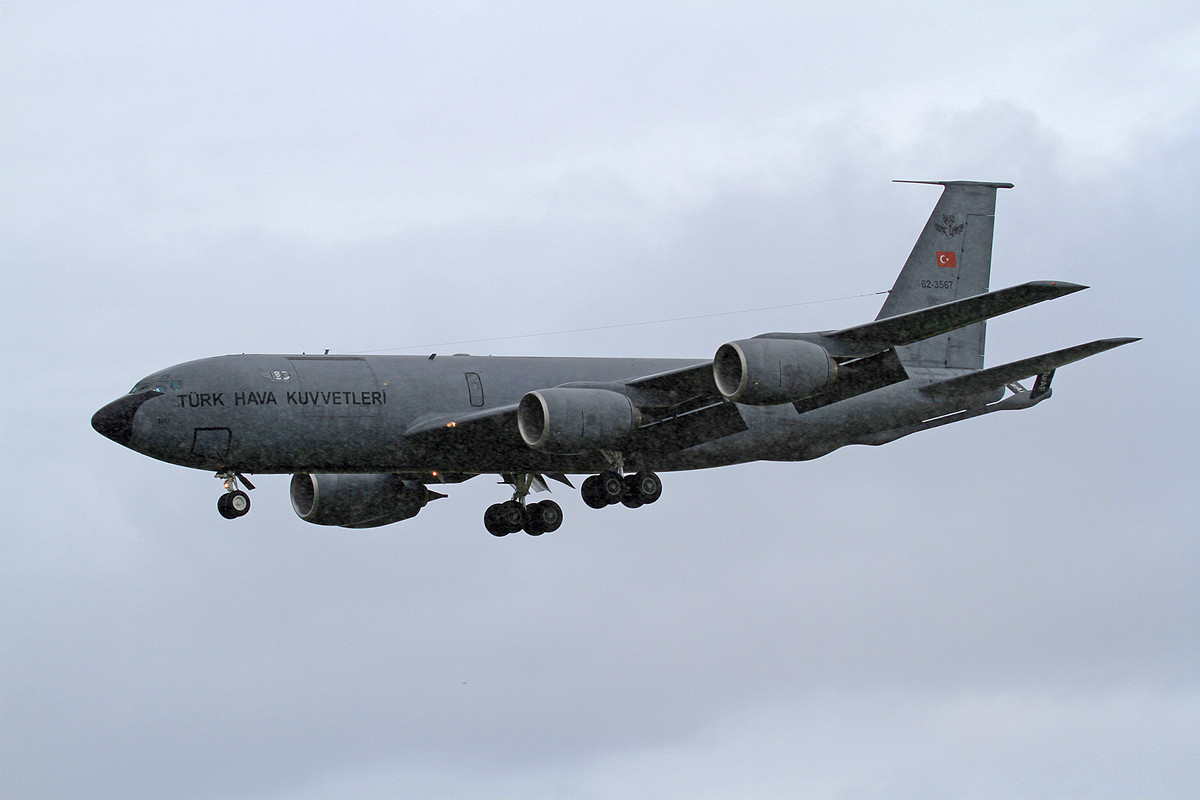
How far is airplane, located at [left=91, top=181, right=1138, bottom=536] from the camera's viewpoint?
36.8m

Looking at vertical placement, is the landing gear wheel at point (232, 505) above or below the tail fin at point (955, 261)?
below

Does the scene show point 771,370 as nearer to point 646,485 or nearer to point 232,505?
point 646,485

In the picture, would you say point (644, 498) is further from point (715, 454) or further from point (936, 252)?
point (936, 252)

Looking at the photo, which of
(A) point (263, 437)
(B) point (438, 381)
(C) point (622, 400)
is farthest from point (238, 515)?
(C) point (622, 400)

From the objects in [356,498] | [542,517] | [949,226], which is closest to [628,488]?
[542,517]

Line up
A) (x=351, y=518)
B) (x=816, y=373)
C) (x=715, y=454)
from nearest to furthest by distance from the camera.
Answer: (x=816, y=373) < (x=715, y=454) < (x=351, y=518)

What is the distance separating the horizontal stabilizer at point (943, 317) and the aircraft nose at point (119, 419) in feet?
52.5

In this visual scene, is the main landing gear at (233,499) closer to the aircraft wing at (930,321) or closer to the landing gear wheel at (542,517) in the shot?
the landing gear wheel at (542,517)

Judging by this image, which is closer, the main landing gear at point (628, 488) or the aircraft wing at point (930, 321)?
the aircraft wing at point (930, 321)

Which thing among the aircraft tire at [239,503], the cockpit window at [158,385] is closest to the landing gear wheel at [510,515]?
the aircraft tire at [239,503]

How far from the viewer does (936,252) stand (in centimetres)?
4609

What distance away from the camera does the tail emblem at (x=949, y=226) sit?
151 feet

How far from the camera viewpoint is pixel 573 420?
3741 cm

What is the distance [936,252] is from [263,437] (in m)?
19.9
